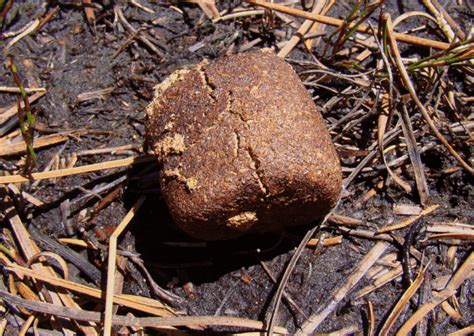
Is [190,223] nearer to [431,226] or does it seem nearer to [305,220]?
[305,220]

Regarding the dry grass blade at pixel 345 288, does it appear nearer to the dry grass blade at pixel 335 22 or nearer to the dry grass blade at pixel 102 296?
the dry grass blade at pixel 102 296

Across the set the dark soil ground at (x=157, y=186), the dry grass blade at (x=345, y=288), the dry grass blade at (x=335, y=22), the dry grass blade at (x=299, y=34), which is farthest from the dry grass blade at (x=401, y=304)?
the dry grass blade at (x=299, y=34)

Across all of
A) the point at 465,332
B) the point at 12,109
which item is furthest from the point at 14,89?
the point at 465,332

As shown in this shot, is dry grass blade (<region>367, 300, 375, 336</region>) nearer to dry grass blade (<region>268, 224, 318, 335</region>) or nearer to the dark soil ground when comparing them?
the dark soil ground

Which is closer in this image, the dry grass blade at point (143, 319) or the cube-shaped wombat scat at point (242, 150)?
the cube-shaped wombat scat at point (242, 150)

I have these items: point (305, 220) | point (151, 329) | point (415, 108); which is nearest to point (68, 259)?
point (151, 329)

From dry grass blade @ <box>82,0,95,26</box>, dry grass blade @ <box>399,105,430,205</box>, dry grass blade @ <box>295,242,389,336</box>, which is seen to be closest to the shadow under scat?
dry grass blade @ <box>295,242,389,336</box>
